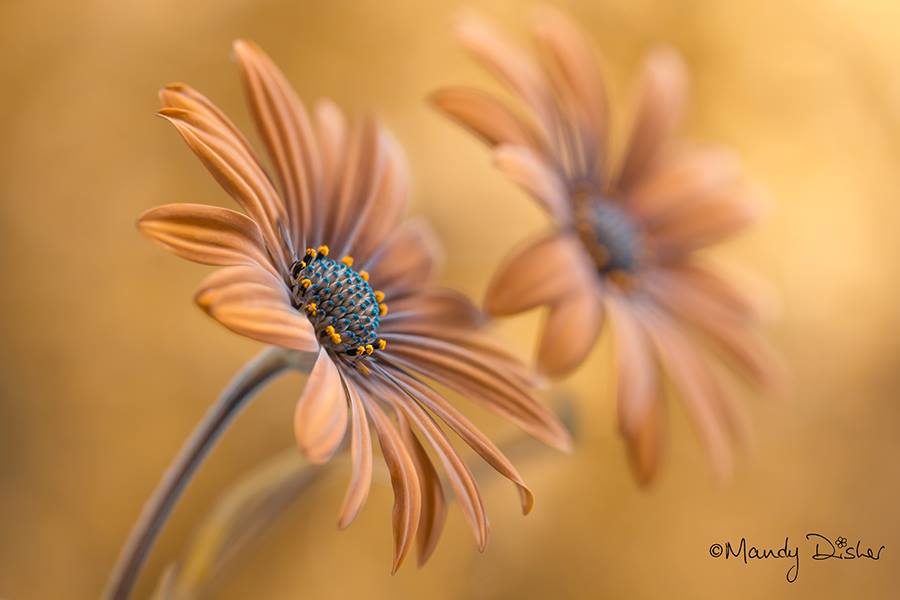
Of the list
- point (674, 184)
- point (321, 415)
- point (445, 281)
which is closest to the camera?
point (321, 415)

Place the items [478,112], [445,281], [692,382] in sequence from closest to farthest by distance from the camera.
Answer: [478,112] < [692,382] < [445,281]

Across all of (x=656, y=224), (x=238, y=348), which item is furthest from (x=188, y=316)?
(x=656, y=224)

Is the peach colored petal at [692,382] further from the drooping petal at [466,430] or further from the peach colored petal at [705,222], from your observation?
the drooping petal at [466,430]

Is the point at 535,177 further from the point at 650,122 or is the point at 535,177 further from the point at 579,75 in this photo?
the point at 650,122

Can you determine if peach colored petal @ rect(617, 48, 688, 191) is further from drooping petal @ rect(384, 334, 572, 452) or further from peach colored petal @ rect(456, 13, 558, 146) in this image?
drooping petal @ rect(384, 334, 572, 452)

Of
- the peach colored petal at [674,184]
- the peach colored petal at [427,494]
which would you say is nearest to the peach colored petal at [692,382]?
the peach colored petal at [674,184]

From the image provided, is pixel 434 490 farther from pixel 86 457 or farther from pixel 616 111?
pixel 616 111

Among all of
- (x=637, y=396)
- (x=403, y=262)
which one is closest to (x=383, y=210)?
(x=403, y=262)

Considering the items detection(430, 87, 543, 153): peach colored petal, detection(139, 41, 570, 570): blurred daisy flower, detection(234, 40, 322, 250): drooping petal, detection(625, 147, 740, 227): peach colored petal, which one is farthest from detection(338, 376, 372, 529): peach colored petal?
detection(625, 147, 740, 227): peach colored petal
